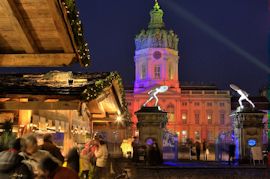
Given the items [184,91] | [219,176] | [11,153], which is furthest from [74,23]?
[184,91]

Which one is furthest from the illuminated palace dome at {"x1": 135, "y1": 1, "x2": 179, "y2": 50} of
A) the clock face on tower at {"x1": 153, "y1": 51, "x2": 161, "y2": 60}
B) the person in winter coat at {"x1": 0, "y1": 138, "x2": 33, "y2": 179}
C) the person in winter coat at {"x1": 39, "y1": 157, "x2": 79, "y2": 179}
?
the person in winter coat at {"x1": 39, "y1": 157, "x2": 79, "y2": 179}

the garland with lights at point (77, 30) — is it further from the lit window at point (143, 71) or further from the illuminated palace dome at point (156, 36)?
the illuminated palace dome at point (156, 36)

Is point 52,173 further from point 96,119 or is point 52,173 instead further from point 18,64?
point 96,119

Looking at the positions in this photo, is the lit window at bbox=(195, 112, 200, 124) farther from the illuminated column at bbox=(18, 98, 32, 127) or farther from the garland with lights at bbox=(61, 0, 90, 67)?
the garland with lights at bbox=(61, 0, 90, 67)

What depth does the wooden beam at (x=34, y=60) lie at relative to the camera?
8.51 metres

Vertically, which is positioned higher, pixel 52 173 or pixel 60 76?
pixel 60 76

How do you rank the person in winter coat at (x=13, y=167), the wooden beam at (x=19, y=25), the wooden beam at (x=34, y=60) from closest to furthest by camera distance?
the person in winter coat at (x=13, y=167) < the wooden beam at (x=19, y=25) < the wooden beam at (x=34, y=60)

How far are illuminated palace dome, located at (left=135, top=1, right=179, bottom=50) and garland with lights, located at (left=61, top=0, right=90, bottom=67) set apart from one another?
3105 inches

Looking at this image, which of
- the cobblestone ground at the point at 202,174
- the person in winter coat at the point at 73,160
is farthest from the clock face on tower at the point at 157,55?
the person in winter coat at the point at 73,160

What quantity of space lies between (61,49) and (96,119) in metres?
9.01

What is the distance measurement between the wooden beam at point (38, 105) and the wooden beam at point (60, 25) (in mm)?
2044

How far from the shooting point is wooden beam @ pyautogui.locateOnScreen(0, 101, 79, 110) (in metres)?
10.1

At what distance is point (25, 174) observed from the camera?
6.18m

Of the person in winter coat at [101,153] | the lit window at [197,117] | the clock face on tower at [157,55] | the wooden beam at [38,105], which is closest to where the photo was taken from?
the wooden beam at [38,105]
